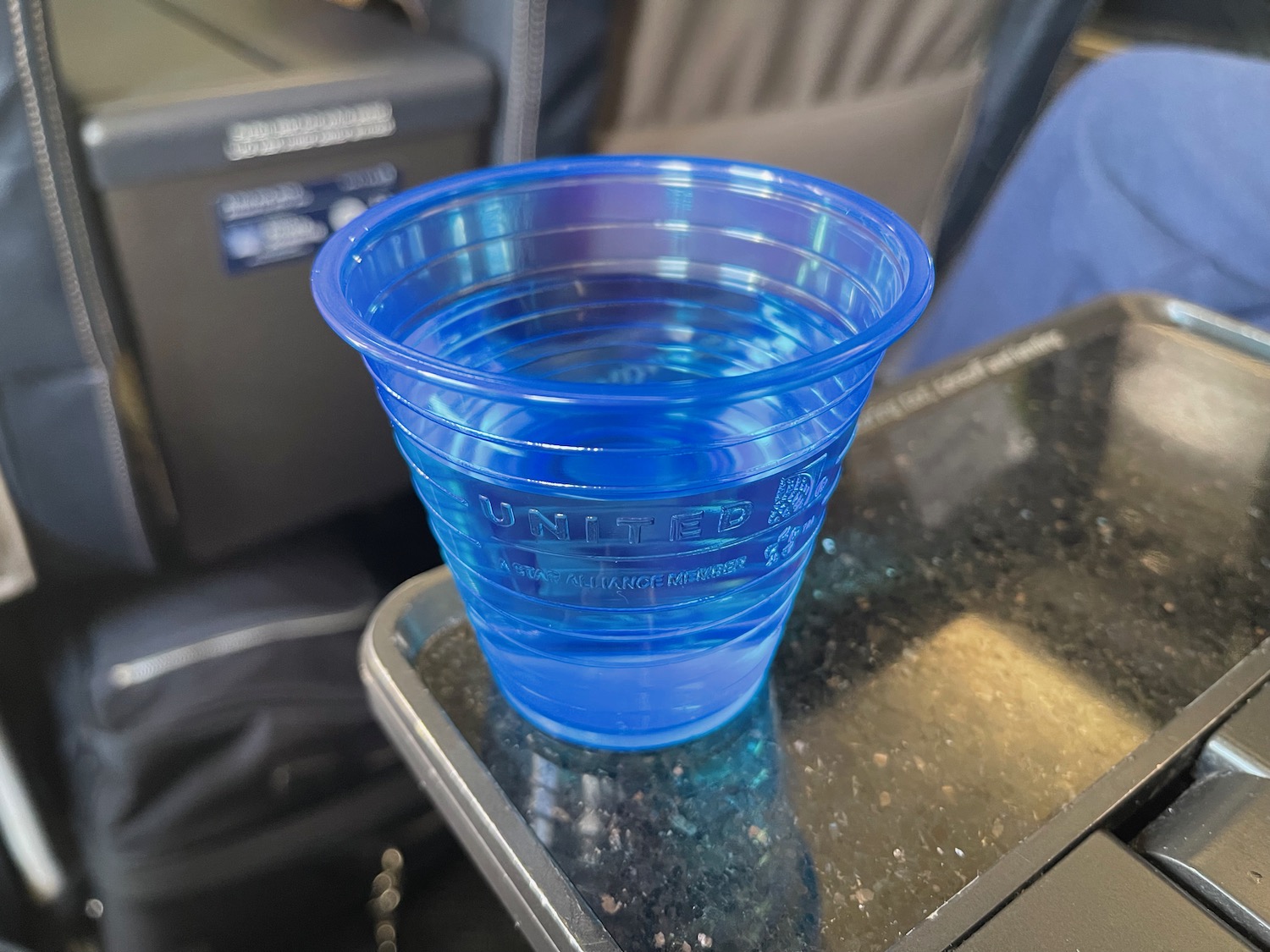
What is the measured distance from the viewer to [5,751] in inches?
29.9

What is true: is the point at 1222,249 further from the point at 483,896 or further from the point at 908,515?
the point at 483,896

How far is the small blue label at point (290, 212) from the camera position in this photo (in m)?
0.64

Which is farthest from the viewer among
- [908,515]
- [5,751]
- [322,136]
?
[5,751]

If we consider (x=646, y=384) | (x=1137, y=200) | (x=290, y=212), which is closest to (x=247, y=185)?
(x=290, y=212)

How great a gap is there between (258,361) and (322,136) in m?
0.17

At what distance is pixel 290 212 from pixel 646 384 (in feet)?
1.50

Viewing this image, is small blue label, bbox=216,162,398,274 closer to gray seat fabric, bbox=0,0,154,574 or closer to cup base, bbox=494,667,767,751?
gray seat fabric, bbox=0,0,154,574

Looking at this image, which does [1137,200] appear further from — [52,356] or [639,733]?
[52,356]

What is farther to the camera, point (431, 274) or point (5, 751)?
point (5, 751)

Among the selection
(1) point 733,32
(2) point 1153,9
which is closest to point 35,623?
(1) point 733,32

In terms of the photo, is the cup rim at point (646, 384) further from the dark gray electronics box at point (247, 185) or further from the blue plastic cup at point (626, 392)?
the dark gray electronics box at point (247, 185)

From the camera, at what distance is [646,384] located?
302 millimetres

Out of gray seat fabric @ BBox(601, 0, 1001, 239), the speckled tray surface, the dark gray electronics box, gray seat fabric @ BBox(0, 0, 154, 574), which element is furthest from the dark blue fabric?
gray seat fabric @ BBox(0, 0, 154, 574)

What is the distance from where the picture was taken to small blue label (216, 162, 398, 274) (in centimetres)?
64
